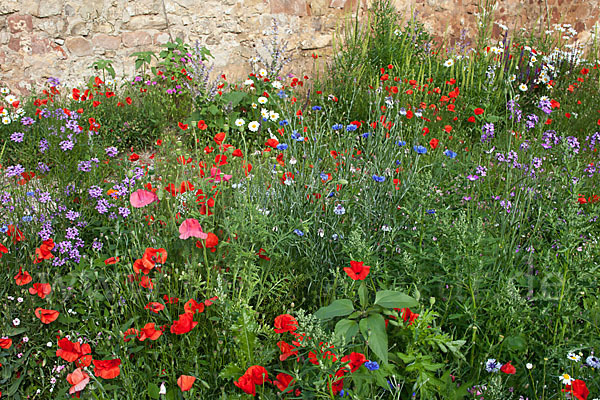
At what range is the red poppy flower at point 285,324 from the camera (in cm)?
187

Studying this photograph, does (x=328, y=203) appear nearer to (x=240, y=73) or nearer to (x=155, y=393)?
(x=155, y=393)

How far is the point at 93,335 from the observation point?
84.3 inches

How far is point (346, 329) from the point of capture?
167cm

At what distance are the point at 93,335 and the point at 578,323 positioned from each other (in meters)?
2.09

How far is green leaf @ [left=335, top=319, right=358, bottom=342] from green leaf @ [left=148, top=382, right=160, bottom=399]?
742mm

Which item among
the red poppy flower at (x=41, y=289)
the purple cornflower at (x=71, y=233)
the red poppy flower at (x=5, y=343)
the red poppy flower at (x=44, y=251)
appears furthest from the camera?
the purple cornflower at (x=71, y=233)

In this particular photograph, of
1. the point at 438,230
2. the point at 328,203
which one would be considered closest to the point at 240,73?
the point at 328,203

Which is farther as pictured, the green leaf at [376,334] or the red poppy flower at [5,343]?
the red poppy flower at [5,343]

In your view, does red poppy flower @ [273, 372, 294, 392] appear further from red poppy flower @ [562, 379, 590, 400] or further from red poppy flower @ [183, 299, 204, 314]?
red poppy flower @ [562, 379, 590, 400]

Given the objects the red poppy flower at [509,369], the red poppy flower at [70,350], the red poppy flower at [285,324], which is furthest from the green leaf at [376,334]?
the red poppy flower at [70,350]

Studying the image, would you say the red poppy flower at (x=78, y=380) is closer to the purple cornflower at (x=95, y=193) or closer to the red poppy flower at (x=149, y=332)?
the red poppy flower at (x=149, y=332)

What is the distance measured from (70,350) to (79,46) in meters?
4.02

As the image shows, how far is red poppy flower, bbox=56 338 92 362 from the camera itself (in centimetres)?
181

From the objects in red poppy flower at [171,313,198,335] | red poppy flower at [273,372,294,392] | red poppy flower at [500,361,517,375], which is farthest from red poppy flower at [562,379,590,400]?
red poppy flower at [171,313,198,335]
